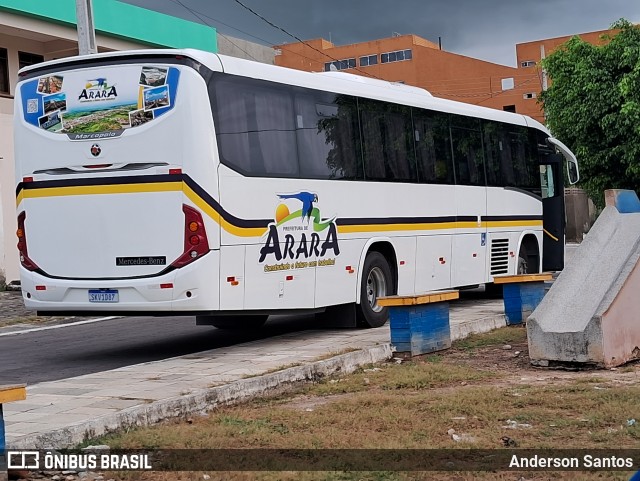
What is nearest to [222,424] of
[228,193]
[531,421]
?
[531,421]

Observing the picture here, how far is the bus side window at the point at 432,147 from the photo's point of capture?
15.2 m

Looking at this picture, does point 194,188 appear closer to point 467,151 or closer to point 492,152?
point 467,151

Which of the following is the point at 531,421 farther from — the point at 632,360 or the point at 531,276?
the point at 531,276

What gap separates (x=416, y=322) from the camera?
36.6 feet

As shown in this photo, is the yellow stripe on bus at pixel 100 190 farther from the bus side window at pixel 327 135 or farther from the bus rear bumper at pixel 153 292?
the bus side window at pixel 327 135

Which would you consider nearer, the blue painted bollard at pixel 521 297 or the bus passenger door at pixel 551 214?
the blue painted bollard at pixel 521 297

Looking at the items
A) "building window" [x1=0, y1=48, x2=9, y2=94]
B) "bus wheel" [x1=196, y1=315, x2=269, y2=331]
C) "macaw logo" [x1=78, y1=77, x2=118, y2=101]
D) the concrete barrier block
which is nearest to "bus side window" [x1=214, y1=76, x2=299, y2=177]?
"macaw logo" [x1=78, y1=77, x2=118, y2=101]

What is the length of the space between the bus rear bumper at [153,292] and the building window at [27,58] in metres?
18.0

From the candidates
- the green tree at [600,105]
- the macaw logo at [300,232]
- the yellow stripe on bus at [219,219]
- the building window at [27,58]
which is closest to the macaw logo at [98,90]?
the yellow stripe on bus at [219,219]

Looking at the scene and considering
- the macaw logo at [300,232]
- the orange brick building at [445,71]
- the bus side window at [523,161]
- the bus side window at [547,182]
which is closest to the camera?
the macaw logo at [300,232]

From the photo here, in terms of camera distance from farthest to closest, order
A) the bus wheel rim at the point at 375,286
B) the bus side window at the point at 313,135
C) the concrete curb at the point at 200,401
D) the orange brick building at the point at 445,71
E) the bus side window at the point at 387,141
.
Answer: the orange brick building at the point at 445,71
the bus wheel rim at the point at 375,286
the bus side window at the point at 387,141
the bus side window at the point at 313,135
the concrete curb at the point at 200,401

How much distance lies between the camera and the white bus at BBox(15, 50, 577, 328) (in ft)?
35.4

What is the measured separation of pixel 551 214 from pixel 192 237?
10.6 meters

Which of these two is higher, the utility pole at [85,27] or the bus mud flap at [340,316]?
the utility pole at [85,27]
